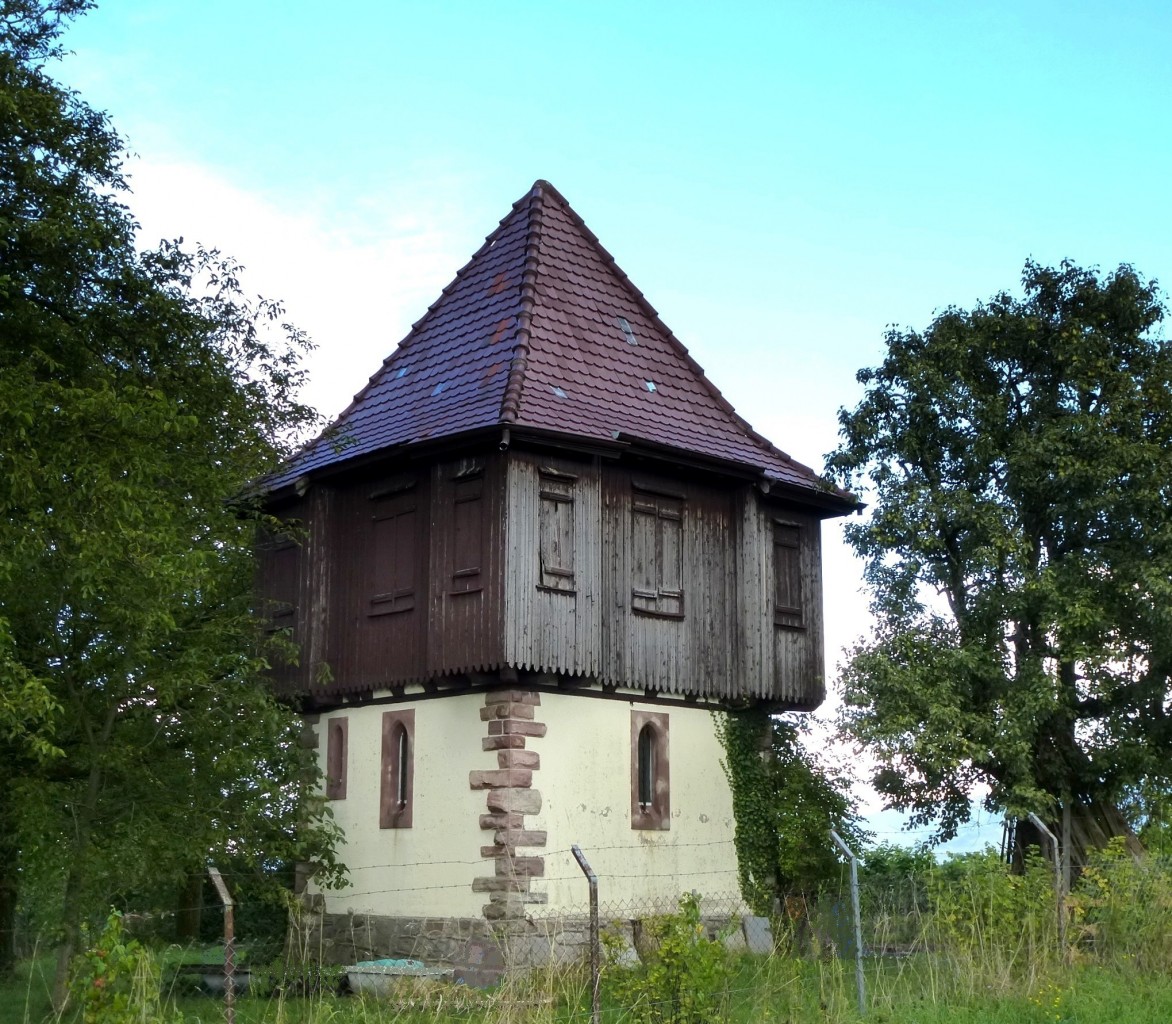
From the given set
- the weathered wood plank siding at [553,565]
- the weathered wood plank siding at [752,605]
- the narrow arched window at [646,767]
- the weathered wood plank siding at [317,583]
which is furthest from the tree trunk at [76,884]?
the weathered wood plank siding at [752,605]

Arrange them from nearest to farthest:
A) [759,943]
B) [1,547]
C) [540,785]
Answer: [1,547], [540,785], [759,943]

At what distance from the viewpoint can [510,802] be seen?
60.7 feet

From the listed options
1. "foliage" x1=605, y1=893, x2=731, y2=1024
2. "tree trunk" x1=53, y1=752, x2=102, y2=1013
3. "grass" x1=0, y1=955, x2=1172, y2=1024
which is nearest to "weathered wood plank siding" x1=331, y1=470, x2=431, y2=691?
"tree trunk" x1=53, y1=752, x2=102, y2=1013

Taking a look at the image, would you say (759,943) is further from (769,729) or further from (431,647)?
(431,647)

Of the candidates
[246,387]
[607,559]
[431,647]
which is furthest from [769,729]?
[246,387]

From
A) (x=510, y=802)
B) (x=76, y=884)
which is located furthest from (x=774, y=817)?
(x=76, y=884)

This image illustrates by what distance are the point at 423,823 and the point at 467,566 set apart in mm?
3404

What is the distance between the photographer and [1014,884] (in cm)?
1427

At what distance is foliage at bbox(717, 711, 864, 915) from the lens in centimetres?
2089

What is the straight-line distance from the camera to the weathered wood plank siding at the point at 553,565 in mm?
18656

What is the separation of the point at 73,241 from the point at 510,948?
9.22 meters

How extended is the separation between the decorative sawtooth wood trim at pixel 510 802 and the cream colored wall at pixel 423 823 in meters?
0.15

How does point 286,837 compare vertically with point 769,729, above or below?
below

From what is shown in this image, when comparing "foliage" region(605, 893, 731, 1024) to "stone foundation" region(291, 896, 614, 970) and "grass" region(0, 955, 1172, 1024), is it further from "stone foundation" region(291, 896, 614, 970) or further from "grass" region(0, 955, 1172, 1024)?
"stone foundation" region(291, 896, 614, 970)
